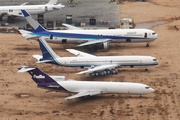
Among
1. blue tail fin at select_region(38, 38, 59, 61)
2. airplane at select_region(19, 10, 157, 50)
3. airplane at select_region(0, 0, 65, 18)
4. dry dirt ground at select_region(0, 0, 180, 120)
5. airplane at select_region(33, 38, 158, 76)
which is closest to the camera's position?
dry dirt ground at select_region(0, 0, 180, 120)

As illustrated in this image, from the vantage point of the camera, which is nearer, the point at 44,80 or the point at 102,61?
the point at 44,80

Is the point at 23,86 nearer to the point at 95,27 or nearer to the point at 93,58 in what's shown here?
the point at 93,58

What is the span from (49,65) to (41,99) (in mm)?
17041

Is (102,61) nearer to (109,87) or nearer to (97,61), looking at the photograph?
(97,61)

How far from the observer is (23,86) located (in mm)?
60312

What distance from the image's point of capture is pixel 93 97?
→ 185ft

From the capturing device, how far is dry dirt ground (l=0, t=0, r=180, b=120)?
50.5m

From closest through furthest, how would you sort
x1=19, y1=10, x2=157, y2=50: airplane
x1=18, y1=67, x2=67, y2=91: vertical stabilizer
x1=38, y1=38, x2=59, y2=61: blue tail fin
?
1. x1=18, y1=67, x2=67, y2=91: vertical stabilizer
2. x1=38, y1=38, x2=59, y2=61: blue tail fin
3. x1=19, y1=10, x2=157, y2=50: airplane

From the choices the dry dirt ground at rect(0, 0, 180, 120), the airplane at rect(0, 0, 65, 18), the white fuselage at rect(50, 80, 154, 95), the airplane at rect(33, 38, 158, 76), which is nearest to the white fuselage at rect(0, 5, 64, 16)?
the airplane at rect(0, 0, 65, 18)

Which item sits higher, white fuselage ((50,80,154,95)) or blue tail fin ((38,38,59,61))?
blue tail fin ((38,38,59,61))

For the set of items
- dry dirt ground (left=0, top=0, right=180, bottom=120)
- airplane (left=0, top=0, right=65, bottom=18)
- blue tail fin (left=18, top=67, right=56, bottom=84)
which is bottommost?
dry dirt ground (left=0, top=0, right=180, bottom=120)

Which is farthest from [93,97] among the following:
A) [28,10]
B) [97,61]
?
[28,10]

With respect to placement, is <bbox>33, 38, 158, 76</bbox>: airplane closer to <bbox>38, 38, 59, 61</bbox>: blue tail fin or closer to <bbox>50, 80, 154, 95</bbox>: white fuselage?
<bbox>38, 38, 59, 61</bbox>: blue tail fin

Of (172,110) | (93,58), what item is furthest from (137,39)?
(172,110)
